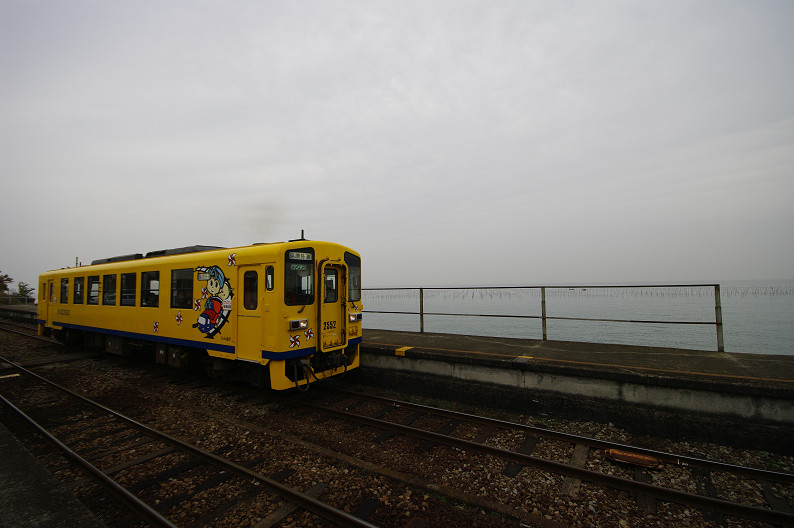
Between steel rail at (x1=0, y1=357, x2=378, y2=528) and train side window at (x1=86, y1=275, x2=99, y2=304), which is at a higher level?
train side window at (x1=86, y1=275, x2=99, y2=304)

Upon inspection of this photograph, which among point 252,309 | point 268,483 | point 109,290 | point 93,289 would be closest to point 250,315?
point 252,309

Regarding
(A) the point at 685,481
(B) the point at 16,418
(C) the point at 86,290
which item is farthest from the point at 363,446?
(C) the point at 86,290

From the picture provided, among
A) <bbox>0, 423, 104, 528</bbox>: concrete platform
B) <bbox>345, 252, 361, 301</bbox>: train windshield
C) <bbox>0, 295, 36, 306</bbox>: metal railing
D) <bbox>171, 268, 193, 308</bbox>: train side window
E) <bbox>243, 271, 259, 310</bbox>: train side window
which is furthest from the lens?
<bbox>0, 295, 36, 306</bbox>: metal railing

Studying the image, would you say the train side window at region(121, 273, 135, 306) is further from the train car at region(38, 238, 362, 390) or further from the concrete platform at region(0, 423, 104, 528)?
the concrete platform at region(0, 423, 104, 528)

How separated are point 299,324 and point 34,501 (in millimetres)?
3543

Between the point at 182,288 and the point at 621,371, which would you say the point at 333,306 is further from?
the point at 621,371

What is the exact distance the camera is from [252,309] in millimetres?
6469

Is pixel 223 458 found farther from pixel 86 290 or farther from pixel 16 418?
pixel 86 290

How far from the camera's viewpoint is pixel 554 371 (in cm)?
582

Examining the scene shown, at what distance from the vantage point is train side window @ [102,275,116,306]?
10.1 meters

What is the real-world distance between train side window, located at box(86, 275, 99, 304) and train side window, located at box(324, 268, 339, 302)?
833 centimetres

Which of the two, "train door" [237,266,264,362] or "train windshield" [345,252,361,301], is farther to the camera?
"train windshield" [345,252,361,301]

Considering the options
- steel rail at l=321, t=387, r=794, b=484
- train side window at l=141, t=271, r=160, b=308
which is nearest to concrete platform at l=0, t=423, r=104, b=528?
steel rail at l=321, t=387, r=794, b=484

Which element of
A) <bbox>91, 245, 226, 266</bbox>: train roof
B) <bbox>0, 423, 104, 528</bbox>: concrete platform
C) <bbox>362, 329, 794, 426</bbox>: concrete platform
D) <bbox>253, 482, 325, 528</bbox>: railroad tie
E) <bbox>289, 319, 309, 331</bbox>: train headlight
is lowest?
<bbox>253, 482, 325, 528</bbox>: railroad tie
